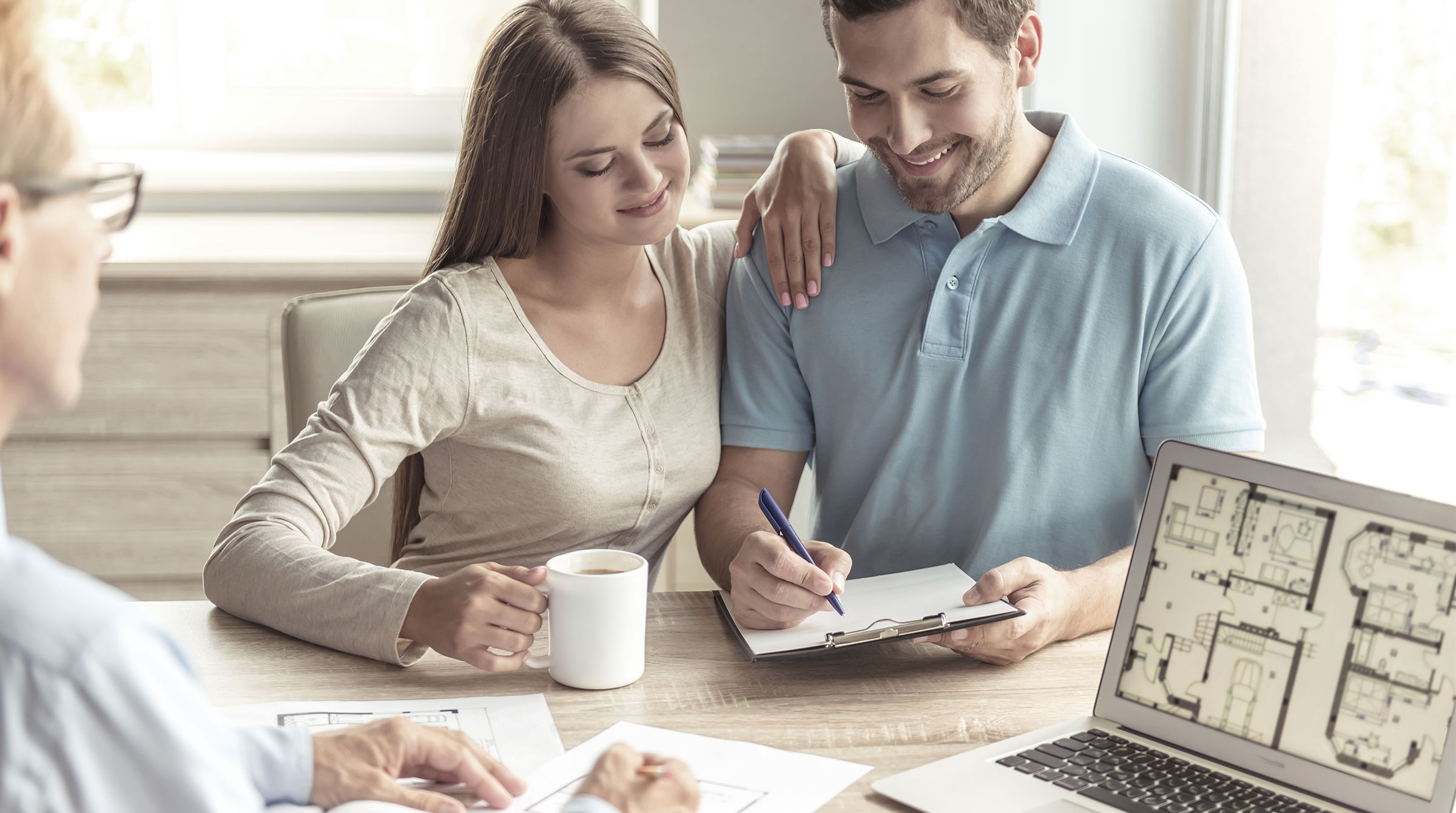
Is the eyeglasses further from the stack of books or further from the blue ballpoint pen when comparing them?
the stack of books

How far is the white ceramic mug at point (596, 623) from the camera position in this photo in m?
0.99

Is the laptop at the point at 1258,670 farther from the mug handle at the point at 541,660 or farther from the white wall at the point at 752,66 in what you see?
the white wall at the point at 752,66

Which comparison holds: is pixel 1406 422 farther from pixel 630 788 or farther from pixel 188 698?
pixel 188 698

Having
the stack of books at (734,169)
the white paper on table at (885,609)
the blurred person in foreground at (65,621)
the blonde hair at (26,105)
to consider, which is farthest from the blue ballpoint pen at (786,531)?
the stack of books at (734,169)

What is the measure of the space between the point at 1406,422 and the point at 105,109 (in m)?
2.87

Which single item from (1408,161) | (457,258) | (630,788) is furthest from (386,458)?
(1408,161)

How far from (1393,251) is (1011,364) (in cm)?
111

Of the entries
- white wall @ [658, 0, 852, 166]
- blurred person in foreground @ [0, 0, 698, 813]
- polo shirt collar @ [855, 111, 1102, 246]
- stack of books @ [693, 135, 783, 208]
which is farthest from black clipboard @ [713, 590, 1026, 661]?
white wall @ [658, 0, 852, 166]

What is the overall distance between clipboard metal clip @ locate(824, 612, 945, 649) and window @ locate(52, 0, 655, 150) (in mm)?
2265

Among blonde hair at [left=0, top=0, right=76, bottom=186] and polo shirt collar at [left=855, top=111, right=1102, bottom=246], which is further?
polo shirt collar at [left=855, top=111, right=1102, bottom=246]

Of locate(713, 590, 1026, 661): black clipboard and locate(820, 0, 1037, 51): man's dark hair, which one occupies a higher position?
locate(820, 0, 1037, 51): man's dark hair

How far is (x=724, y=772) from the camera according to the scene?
0.88 meters

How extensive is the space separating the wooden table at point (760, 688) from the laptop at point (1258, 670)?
6 centimetres

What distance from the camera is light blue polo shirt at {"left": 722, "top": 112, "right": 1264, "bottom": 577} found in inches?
50.5
